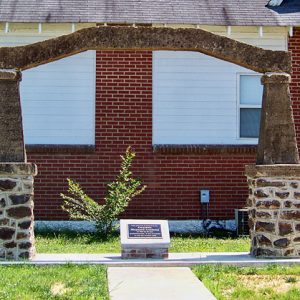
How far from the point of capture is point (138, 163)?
14.5 meters

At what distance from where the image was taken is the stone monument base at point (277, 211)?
9.70 metres

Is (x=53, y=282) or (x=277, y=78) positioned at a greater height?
(x=277, y=78)

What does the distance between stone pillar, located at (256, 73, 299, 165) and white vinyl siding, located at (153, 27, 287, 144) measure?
15.1ft

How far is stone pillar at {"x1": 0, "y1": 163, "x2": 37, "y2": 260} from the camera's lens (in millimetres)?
9461

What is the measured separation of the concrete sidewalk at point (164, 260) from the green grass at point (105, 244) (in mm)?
990

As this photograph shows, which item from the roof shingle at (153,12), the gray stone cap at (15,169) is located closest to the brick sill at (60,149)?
the roof shingle at (153,12)

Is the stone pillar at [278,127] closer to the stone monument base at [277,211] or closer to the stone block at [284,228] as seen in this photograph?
the stone monument base at [277,211]

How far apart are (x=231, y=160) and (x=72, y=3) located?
15.5 feet

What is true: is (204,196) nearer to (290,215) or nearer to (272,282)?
(290,215)

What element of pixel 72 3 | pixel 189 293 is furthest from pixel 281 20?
pixel 189 293

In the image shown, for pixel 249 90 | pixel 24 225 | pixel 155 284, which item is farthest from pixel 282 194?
pixel 249 90

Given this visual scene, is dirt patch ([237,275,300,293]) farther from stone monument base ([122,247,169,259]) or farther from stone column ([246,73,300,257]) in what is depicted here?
stone monument base ([122,247,169,259])

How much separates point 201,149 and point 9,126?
18.7 feet

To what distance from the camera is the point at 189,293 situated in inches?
283
